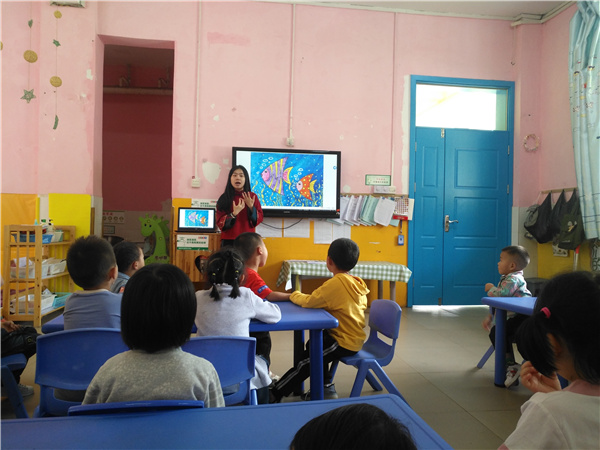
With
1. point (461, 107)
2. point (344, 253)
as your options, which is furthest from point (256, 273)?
point (461, 107)

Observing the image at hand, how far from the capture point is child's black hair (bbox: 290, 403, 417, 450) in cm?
50

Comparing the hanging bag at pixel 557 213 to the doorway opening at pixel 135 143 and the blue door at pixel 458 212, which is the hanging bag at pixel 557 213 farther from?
the doorway opening at pixel 135 143

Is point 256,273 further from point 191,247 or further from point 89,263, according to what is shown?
point 191,247

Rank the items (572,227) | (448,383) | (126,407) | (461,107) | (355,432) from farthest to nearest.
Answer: (461,107)
(572,227)
(448,383)
(126,407)
(355,432)

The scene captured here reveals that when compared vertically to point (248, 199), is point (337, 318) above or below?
below

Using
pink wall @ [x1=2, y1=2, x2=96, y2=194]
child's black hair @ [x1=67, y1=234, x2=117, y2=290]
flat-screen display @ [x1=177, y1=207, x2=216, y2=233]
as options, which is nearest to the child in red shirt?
child's black hair @ [x1=67, y1=234, x2=117, y2=290]

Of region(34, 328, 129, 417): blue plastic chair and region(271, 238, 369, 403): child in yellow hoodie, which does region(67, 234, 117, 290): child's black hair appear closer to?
region(34, 328, 129, 417): blue plastic chair

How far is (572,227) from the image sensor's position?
14.8 feet

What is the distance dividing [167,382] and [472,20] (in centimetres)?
566

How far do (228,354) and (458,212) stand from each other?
4474mm

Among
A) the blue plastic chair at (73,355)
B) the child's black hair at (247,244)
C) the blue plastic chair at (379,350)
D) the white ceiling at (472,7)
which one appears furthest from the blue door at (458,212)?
the blue plastic chair at (73,355)

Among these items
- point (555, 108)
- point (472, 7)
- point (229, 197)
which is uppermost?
point (472, 7)

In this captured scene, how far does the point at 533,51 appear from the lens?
213 inches

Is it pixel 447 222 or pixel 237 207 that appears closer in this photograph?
pixel 237 207
